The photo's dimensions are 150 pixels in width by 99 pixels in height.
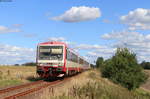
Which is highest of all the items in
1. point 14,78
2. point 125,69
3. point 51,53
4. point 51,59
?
point 51,53

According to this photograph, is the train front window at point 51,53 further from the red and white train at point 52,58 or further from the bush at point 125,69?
the bush at point 125,69

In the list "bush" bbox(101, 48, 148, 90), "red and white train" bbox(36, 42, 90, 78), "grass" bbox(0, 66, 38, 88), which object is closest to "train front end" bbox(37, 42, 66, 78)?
"red and white train" bbox(36, 42, 90, 78)

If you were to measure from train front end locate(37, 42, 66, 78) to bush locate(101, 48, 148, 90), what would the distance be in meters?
17.7

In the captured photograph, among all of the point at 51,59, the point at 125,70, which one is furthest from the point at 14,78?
the point at 125,70

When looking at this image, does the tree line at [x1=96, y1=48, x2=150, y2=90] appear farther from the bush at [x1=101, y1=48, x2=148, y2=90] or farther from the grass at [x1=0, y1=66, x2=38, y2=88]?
the grass at [x1=0, y1=66, x2=38, y2=88]

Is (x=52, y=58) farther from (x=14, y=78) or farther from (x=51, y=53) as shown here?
(x=14, y=78)

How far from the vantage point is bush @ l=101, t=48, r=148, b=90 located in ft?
141

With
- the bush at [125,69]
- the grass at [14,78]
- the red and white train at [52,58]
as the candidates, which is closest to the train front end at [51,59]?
the red and white train at [52,58]

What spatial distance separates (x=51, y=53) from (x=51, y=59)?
582 millimetres

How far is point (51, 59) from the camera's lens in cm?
2633

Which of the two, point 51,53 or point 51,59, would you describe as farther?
point 51,53

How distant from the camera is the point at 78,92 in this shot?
48.3 ft

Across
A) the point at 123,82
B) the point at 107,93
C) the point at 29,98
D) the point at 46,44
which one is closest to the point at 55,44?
the point at 46,44

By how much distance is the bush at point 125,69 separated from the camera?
4284 cm
